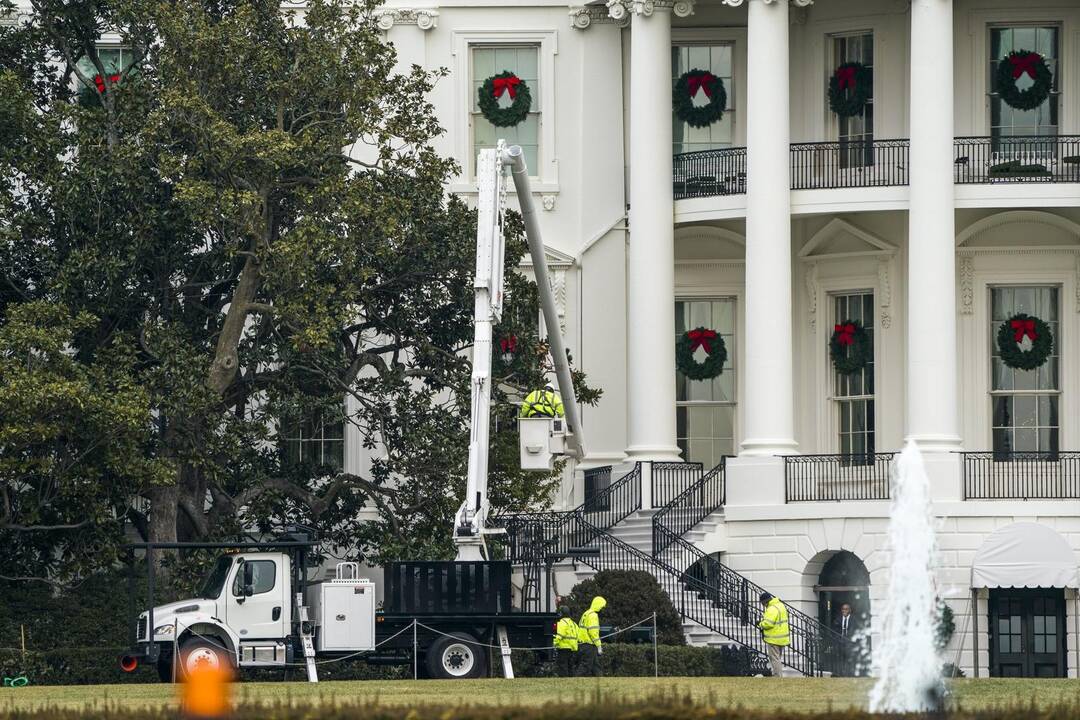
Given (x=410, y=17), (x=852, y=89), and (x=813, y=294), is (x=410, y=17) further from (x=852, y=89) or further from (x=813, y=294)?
(x=813, y=294)

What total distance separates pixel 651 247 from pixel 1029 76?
24.5ft

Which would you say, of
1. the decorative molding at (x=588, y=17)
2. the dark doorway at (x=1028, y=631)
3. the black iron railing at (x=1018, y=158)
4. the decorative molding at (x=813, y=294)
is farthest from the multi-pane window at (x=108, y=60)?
the dark doorway at (x=1028, y=631)

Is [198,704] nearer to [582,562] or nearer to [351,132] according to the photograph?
[351,132]

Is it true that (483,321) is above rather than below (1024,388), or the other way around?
above

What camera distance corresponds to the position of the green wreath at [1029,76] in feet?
144

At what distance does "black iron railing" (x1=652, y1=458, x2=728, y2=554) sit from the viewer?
41.3 meters

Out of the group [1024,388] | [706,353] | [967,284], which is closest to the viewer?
[1024,388]

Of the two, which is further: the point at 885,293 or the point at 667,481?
the point at 885,293

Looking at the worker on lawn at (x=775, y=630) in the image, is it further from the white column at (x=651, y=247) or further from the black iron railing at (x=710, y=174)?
the black iron railing at (x=710, y=174)

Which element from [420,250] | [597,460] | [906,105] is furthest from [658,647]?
[906,105]

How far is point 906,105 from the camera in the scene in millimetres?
44062

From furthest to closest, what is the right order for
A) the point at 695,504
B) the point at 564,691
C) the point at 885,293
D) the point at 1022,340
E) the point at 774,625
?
1. the point at 885,293
2. the point at 1022,340
3. the point at 695,504
4. the point at 774,625
5. the point at 564,691

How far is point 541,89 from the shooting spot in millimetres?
45875

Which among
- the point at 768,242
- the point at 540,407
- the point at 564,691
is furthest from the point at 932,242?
the point at 564,691
